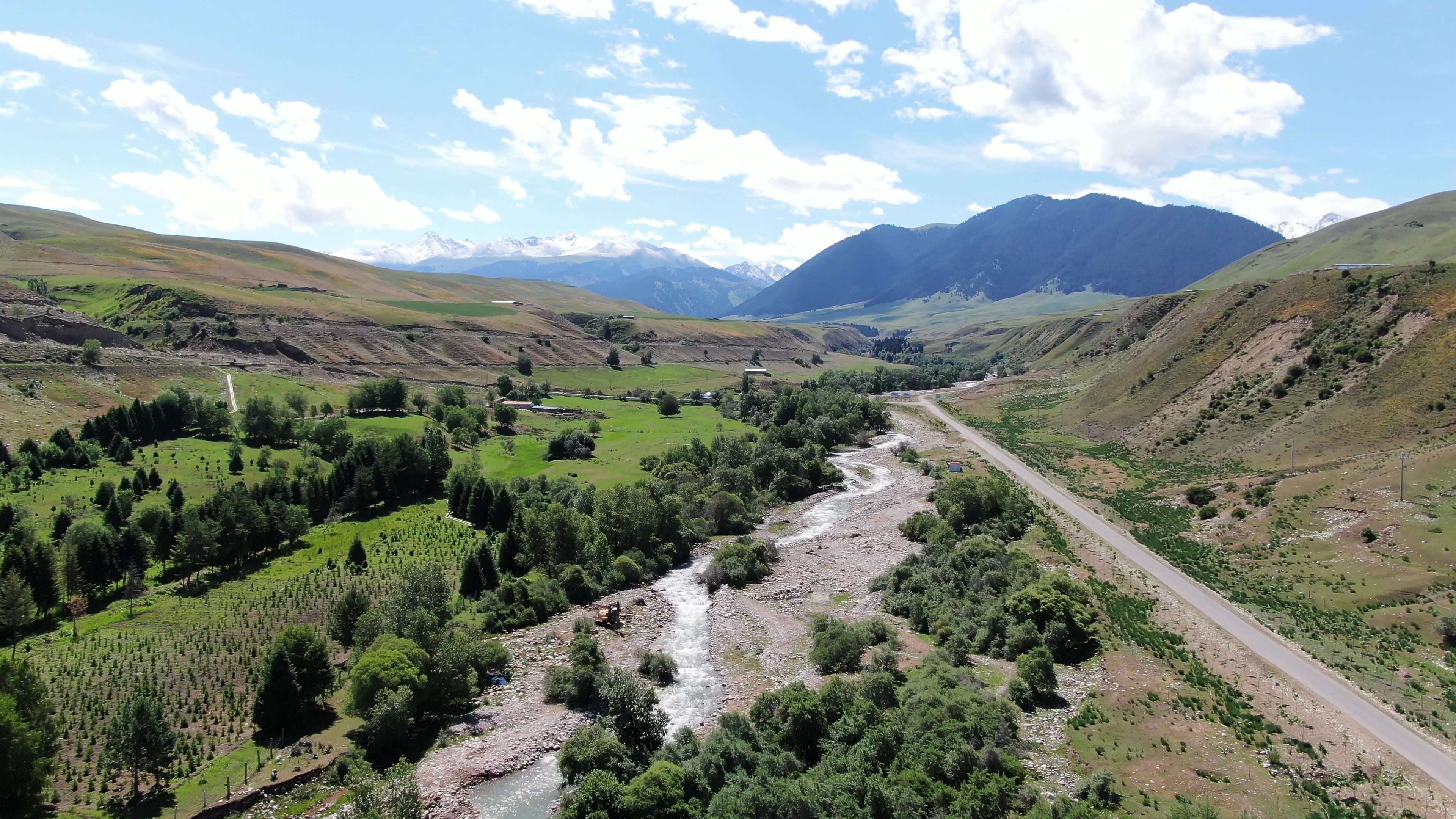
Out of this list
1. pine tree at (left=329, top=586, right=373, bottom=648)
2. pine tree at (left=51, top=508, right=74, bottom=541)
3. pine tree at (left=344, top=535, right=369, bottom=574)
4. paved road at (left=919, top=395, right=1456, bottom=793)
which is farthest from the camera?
pine tree at (left=344, top=535, right=369, bottom=574)

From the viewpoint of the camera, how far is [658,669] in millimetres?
47531

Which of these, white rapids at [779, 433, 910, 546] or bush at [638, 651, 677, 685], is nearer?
bush at [638, 651, 677, 685]

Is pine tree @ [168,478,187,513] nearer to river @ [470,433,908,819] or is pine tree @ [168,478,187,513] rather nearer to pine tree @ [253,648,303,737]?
pine tree @ [253,648,303,737]

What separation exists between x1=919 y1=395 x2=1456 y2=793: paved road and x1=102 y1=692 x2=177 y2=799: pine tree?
188 ft

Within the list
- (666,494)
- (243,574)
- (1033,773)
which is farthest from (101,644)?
(1033,773)

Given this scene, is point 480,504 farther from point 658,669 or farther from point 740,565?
point 658,669

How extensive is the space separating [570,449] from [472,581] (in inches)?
2042

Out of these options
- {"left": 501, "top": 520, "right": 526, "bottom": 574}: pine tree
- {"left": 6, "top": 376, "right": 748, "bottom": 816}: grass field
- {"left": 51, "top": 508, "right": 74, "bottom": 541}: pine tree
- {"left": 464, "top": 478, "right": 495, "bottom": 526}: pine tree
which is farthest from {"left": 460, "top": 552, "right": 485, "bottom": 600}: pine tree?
{"left": 51, "top": 508, "right": 74, "bottom": 541}: pine tree

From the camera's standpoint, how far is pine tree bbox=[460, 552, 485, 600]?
61.4 m

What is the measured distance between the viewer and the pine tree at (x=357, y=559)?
6681 cm

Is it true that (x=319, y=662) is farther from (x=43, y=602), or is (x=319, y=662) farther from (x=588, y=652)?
(x=43, y=602)

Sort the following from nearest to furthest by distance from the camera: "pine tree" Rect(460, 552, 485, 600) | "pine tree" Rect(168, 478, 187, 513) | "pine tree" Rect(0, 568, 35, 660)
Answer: "pine tree" Rect(0, 568, 35, 660) → "pine tree" Rect(460, 552, 485, 600) → "pine tree" Rect(168, 478, 187, 513)

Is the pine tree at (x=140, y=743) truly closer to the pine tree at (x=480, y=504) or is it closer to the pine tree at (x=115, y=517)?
the pine tree at (x=115, y=517)

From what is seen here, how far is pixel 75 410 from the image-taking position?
102812 mm
